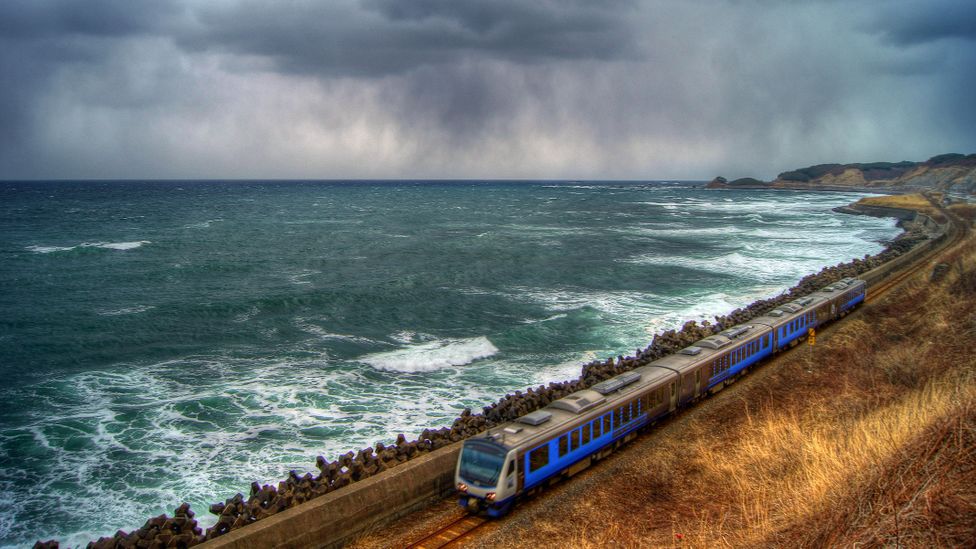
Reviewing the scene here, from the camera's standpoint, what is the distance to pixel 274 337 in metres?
37.0

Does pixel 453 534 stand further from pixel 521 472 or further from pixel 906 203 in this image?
pixel 906 203

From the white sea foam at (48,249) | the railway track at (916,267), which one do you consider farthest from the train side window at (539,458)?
the white sea foam at (48,249)

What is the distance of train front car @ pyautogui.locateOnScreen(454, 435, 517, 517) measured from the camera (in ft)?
49.2

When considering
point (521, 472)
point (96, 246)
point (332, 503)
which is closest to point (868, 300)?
point (521, 472)

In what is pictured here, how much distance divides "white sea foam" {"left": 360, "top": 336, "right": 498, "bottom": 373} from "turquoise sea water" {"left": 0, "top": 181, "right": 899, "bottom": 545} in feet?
0.50

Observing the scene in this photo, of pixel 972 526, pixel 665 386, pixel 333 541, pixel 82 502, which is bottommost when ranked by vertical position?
pixel 82 502

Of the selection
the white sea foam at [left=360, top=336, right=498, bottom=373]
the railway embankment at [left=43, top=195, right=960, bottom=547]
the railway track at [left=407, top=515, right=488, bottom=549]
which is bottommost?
the white sea foam at [left=360, top=336, right=498, bottom=373]

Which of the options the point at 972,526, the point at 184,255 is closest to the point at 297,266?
the point at 184,255

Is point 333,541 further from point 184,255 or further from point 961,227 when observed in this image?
point 961,227

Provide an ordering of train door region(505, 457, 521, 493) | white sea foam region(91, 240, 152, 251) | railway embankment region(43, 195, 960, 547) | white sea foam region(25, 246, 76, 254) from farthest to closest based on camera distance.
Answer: white sea foam region(91, 240, 152, 251), white sea foam region(25, 246, 76, 254), train door region(505, 457, 521, 493), railway embankment region(43, 195, 960, 547)

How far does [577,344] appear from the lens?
115ft

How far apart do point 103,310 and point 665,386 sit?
3894cm

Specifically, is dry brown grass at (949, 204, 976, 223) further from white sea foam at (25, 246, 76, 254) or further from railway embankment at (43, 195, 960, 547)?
white sea foam at (25, 246, 76, 254)

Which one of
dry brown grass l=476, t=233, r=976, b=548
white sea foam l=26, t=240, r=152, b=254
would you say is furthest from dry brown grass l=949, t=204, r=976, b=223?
white sea foam l=26, t=240, r=152, b=254
